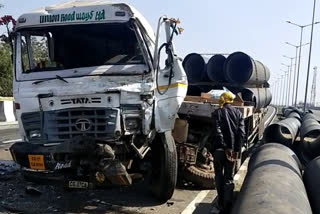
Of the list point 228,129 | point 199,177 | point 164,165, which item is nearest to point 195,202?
point 164,165

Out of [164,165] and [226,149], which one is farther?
[164,165]

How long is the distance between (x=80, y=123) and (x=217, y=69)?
22.7ft

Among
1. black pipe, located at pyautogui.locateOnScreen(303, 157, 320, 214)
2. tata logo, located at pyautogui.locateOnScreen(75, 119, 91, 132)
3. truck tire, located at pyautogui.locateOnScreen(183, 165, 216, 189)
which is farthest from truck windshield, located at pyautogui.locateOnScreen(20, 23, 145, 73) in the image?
black pipe, located at pyautogui.locateOnScreen(303, 157, 320, 214)

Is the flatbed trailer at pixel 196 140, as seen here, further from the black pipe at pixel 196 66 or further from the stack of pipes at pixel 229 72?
the black pipe at pixel 196 66

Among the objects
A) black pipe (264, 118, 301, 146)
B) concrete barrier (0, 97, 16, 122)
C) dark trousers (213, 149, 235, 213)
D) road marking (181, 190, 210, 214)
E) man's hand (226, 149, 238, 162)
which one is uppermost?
man's hand (226, 149, 238, 162)

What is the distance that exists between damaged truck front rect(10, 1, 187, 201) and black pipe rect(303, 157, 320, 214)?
199 centimetres

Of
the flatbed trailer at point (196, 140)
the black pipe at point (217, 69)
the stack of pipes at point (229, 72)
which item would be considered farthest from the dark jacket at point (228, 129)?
the black pipe at point (217, 69)

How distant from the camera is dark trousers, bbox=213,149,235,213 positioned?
644 centimetres

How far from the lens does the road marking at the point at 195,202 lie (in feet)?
22.1

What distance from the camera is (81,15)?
267 inches

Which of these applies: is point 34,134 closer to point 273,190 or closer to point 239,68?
point 273,190

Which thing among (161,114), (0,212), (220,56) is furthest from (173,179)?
(220,56)

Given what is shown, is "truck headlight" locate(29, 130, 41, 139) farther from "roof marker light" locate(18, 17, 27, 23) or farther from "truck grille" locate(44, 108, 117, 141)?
"roof marker light" locate(18, 17, 27, 23)

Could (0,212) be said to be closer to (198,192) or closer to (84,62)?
(84,62)
